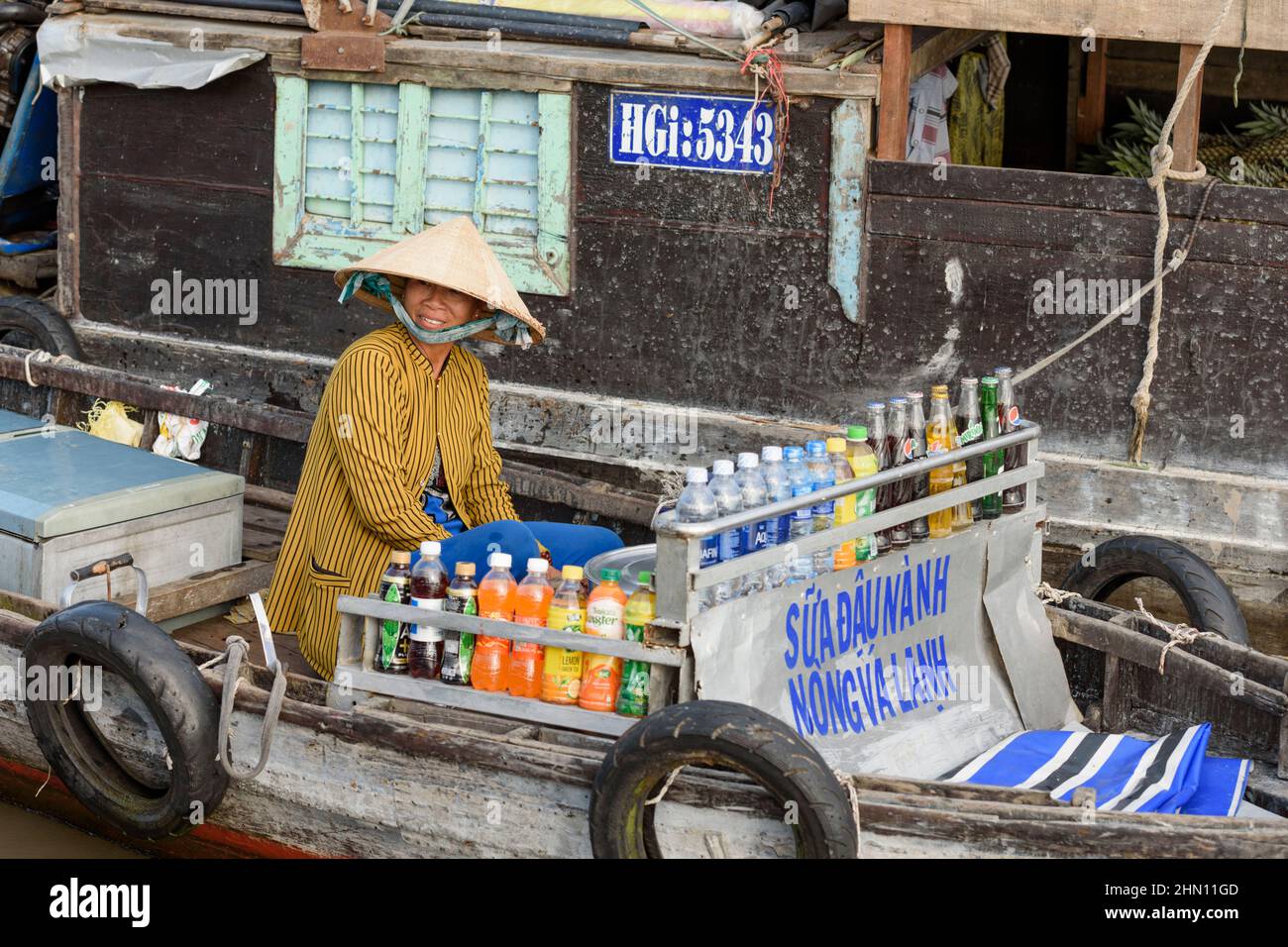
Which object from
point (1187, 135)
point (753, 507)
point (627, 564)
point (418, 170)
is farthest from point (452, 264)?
point (1187, 135)

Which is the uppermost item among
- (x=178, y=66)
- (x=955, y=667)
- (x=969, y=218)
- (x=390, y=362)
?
(x=178, y=66)

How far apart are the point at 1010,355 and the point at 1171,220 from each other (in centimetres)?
88

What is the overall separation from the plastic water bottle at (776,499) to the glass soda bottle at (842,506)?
0.20 m

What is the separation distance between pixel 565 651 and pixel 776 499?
0.71 metres

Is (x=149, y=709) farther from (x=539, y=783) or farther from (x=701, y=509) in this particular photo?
(x=701, y=509)

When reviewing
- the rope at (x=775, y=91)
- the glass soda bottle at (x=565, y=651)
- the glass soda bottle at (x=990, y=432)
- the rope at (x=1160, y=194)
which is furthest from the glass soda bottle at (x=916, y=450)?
the rope at (x=775, y=91)

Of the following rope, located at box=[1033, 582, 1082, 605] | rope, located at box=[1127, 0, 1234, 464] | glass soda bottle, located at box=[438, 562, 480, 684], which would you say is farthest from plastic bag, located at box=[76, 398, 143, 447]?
rope, located at box=[1127, 0, 1234, 464]

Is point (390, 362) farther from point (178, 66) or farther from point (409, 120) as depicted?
point (178, 66)

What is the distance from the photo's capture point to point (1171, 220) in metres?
7.01

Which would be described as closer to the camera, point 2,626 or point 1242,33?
point 2,626

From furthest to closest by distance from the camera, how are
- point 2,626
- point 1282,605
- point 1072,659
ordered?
point 1282,605, point 1072,659, point 2,626

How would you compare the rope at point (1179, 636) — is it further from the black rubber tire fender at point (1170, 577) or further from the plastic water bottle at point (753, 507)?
the plastic water bottle at point (753, 507)

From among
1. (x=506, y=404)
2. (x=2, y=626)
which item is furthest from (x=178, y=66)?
(x=2, y=626)

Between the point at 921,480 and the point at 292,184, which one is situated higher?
the point at 292,184
